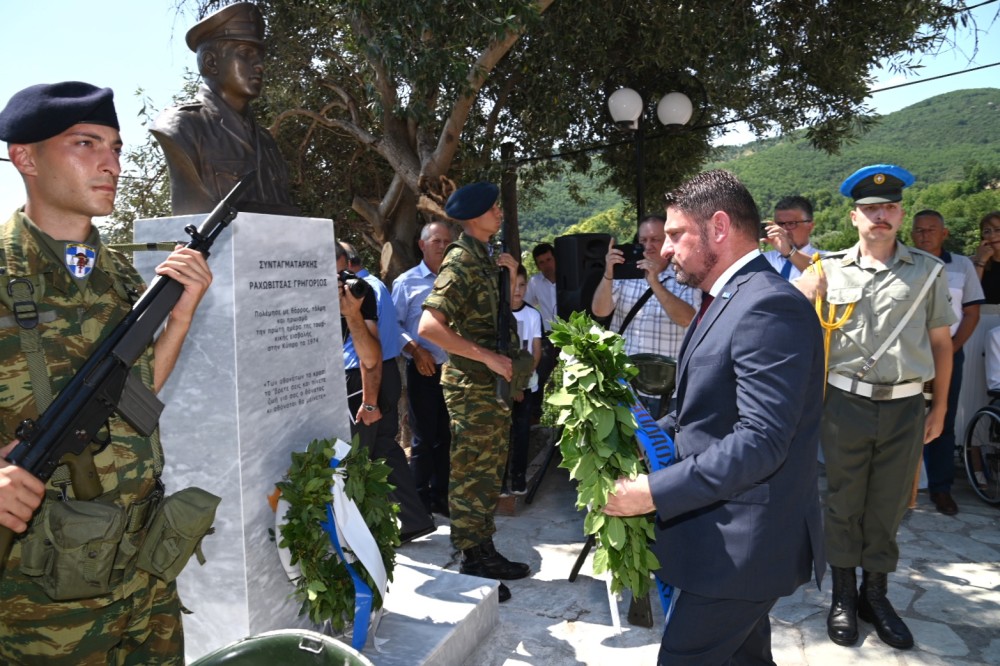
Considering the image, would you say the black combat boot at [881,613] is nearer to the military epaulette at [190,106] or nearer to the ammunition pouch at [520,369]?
the ammunition pouch at [520,369]

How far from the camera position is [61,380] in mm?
1799

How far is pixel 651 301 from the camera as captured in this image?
430 centimetres

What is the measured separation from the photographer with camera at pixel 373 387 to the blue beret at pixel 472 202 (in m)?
0.68

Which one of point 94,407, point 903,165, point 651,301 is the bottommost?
point 94,407

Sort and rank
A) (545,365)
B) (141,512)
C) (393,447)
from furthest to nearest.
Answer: (545,365)
(393,447)
(141,512)

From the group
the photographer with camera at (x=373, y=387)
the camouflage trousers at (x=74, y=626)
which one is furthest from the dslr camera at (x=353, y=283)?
the camouflage trousers at (x=74, y=626)

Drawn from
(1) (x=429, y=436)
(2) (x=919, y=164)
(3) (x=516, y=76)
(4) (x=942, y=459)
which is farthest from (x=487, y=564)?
(2) (x=919, y=164)

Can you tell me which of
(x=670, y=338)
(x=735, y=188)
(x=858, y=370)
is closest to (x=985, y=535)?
(x=858, y=370)

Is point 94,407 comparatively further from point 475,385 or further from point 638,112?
point 638,112

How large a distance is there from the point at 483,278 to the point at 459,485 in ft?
3.88

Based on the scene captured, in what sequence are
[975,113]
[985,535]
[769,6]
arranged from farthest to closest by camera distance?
[975,113] → [769,6] → [985,535]

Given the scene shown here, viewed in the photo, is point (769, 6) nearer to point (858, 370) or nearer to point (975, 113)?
point (858, 370)

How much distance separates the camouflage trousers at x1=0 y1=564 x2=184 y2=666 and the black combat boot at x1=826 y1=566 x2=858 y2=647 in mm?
3066

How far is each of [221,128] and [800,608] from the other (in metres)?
3.78
